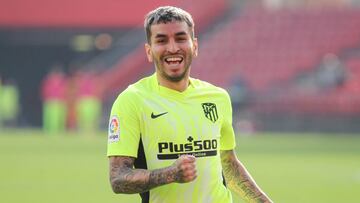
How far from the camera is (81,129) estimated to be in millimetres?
37938

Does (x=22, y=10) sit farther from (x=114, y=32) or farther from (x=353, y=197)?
(x=353, y=197)

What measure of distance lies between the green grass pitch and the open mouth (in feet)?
28.2

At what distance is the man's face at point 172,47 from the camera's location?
626 centimetres

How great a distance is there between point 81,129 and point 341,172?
17795 millimetres

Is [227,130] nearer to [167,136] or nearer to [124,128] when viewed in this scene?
[167,136]

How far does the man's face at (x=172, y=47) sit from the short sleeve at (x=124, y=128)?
27cm

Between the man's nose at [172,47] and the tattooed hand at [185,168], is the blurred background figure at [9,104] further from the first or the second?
the tattooed hand at [185,168]

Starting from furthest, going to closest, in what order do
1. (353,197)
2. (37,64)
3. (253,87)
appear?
(37,64) → (253,87) → (353,197)

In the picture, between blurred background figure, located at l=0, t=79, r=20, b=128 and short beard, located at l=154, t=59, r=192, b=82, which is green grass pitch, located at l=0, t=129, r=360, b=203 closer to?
blurred background figure, located at l=0, t=79, r=20, b=128

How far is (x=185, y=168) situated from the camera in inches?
230

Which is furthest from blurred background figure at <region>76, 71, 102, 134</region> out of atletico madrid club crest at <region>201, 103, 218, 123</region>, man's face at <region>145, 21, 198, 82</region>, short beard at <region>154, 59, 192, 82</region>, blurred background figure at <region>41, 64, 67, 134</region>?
man's face at <region>145, 21, 198, 82</region>

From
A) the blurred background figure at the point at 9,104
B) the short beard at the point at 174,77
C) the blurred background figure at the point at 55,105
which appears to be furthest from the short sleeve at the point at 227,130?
the blurred background figure at the point at 9,104

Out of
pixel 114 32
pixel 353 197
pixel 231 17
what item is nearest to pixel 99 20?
pixel 114 32

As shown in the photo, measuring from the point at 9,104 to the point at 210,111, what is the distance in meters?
34.9
